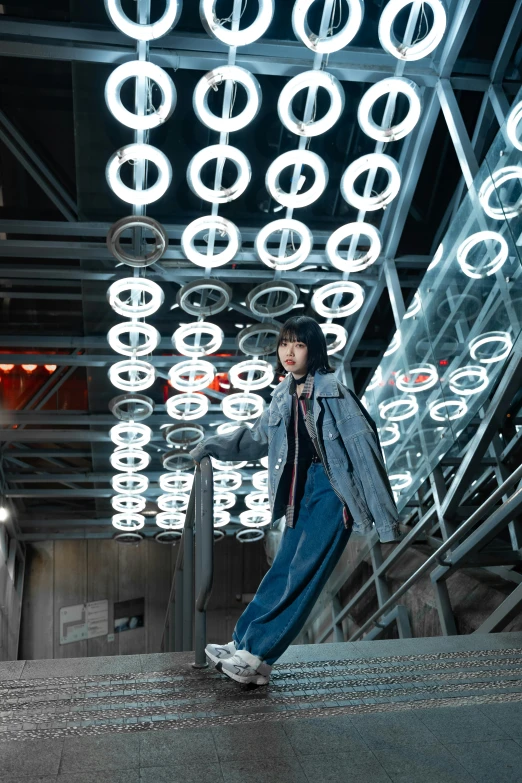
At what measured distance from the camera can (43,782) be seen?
6.41ft

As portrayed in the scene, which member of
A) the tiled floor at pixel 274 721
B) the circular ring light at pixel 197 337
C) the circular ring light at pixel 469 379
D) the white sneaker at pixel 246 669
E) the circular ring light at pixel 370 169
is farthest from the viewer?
the circular ring light at pixel 197 337

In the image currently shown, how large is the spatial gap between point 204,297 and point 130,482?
16.4 ft

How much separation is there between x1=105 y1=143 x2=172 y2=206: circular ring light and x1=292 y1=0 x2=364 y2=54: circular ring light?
1.42 meters

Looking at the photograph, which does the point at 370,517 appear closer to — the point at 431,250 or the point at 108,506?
the point at 431,250

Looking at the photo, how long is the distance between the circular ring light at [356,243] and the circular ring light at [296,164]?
1.86 ft

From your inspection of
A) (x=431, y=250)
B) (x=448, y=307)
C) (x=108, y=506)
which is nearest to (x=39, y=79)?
(x=431, y=250)

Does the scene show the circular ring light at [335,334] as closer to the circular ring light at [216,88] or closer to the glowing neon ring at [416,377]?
the glowing neon ring at [416,377]

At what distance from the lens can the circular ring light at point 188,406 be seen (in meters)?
9.71

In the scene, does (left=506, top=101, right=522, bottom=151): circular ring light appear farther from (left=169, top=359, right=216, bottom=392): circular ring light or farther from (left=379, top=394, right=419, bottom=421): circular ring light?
(left=169, top=359, right=216, bottom=392): circular ring light

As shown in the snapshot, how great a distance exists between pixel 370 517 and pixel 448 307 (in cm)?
305

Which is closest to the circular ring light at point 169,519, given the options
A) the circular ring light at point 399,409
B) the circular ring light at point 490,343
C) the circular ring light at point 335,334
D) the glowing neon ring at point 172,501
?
the glowing neon ring at point 172,501

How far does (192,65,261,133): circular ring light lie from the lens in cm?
578

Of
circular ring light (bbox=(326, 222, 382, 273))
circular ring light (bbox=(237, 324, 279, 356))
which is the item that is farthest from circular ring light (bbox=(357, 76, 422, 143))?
circular ring light (bbox=(237, 324, 279, 356))

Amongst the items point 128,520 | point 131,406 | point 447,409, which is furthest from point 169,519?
point 447,409
